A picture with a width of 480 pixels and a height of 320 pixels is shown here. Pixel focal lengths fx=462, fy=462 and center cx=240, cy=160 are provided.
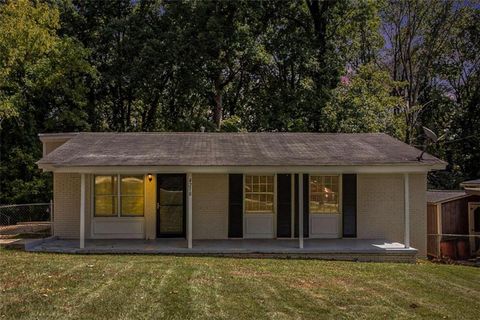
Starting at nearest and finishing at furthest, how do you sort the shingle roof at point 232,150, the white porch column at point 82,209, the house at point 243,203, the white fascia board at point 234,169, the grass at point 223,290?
the grass at point 223,290
the white fascia board at point 234,169
the white porch column at point 82,209
the shingle roof at point 232,150
the house at point 243,203

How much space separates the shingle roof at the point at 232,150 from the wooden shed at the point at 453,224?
99.0 inches

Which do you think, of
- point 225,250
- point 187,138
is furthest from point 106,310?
point 187,138

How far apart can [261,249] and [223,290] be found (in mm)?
4030

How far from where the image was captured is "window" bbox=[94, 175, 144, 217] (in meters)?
12.9

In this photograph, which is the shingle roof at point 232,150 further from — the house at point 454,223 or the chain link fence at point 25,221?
the chain link fence at point 25,221

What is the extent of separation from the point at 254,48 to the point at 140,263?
16190 mm

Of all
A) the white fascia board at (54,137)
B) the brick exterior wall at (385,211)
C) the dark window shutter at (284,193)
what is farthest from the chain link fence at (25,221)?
the brick exterior wall at (385,211)

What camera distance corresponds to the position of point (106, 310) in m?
6.48

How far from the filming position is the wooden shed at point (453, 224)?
13.9 metres

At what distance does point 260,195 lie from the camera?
1312 cm

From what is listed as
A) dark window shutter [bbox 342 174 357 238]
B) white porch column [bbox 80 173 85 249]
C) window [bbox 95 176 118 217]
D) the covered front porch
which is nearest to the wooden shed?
the covered front porch

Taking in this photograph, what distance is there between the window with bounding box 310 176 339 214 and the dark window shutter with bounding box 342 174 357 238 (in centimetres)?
23

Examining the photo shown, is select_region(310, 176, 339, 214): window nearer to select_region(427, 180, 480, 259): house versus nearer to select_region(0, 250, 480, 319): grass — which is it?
select_region(0, 250, 480, 319): grass

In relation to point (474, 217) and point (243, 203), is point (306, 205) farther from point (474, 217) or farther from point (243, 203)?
point (474, 217)
